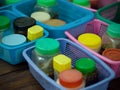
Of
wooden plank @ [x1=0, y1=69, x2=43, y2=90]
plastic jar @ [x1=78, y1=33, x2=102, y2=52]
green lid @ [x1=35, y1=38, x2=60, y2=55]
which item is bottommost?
wooden plank @ [x1=0, y1=69, x2=43, y2=90]

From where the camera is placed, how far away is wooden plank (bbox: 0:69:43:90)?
612mm

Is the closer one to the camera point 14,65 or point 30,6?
point 14,65

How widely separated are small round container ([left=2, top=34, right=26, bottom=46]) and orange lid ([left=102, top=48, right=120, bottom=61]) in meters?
0.22

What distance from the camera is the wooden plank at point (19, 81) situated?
24.1 inches

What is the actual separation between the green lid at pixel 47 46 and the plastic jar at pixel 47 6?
21 centimetres

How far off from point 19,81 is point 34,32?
0.44ft

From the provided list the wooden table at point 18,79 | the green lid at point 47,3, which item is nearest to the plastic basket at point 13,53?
the wooden table at point 18,79

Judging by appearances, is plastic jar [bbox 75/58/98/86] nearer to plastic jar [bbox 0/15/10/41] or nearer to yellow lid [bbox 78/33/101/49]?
yellow lid [bbox 78/33/101/49]

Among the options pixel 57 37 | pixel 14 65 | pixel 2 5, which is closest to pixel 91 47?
pixel 57 37

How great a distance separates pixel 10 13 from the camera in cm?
79

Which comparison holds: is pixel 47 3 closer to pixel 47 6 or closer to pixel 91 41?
pixel 47 6

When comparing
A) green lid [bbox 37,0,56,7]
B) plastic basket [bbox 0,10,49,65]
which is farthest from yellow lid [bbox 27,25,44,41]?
green lid [bbox 37,0,56,7]

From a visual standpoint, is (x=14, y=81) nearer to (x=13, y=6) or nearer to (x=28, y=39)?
(x=28, y=39)

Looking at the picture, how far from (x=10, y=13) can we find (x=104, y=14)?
30 cm
